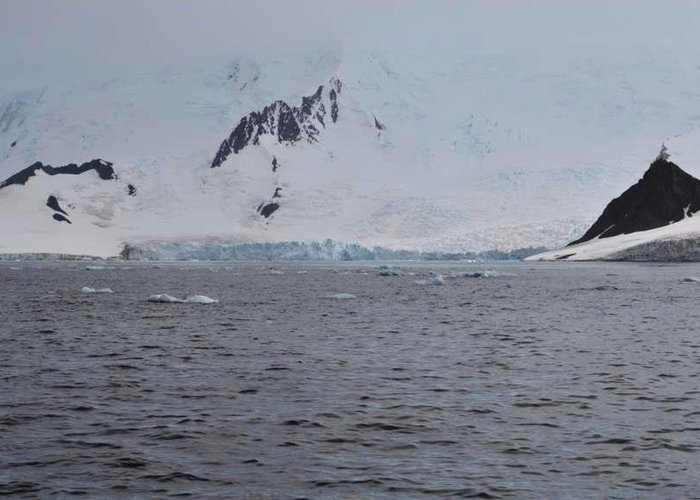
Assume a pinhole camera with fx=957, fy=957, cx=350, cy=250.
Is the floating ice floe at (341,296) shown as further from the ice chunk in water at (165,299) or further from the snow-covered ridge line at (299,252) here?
the snow-covered ridge line at (299,252)

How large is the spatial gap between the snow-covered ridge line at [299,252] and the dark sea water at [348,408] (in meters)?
100

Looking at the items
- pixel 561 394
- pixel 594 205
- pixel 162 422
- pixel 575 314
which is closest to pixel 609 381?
pixel 561 394

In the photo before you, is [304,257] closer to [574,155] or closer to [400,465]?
[574,155]

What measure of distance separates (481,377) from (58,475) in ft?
32.5

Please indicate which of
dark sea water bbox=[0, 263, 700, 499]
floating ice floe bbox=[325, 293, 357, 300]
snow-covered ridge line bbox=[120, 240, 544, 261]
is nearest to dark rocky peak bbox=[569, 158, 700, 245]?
snow-covered ridge line bbox=[120, 240, 544, 261]

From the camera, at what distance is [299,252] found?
13362cm

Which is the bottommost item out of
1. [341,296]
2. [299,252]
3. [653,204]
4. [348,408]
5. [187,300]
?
[348,408]

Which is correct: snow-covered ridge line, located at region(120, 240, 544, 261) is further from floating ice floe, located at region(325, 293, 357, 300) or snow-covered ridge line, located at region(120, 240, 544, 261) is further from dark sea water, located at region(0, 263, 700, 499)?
dark sea water, located at region(0, 263, 700, 499)

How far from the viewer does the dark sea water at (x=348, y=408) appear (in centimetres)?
1159

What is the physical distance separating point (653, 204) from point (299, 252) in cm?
5292

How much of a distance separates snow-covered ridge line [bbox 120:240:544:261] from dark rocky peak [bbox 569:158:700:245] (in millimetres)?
14377

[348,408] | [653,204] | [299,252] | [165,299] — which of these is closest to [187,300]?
[165,299]

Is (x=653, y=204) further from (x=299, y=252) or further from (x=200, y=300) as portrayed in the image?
(x=200, y=300)

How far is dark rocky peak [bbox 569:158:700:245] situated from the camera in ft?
458
